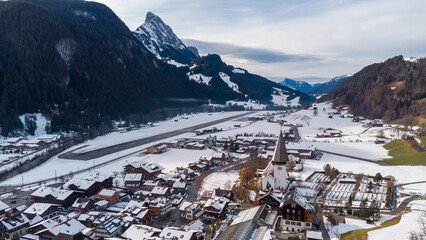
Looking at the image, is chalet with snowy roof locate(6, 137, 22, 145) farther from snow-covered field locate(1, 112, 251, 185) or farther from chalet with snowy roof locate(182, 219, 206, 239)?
chalet with snowy roof locate(182, 219, 206, 239)

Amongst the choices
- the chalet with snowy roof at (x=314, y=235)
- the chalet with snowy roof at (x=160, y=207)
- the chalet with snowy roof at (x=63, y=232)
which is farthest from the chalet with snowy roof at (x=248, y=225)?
the chalet with snowy roof at (x=63, y=232)

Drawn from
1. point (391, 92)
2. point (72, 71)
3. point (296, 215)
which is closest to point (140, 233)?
point (296, 215)

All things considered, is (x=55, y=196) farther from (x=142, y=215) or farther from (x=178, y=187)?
(x=178, y=187)

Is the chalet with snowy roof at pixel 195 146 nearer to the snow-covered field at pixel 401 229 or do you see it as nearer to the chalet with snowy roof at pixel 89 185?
the chalet with snowy roof at pixel 89 185

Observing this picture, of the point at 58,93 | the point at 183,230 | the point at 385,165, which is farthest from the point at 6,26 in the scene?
the point at 385,165

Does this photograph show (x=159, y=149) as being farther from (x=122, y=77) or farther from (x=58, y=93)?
(x=122, y=77)

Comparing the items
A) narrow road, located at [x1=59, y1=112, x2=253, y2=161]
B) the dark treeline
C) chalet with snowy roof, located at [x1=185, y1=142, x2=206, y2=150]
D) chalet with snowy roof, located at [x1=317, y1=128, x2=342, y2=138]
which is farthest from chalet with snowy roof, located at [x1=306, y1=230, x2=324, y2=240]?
the dark treeline
